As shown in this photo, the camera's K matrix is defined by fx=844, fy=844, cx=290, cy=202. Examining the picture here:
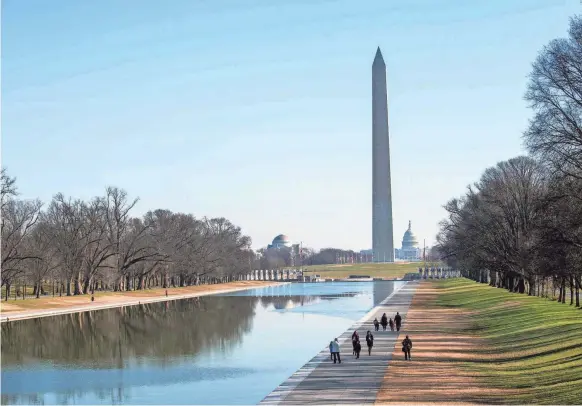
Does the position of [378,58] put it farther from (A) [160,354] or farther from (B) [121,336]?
(A) [160,354]

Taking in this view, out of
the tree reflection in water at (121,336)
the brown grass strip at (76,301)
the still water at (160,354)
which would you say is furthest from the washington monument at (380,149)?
the still water at (160,354)

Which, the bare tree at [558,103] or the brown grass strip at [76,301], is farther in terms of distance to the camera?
the brown grass strip at [76,301]

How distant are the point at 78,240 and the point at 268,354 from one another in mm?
53934

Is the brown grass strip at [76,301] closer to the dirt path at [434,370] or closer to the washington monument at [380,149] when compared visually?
the dirt path at [434,370]

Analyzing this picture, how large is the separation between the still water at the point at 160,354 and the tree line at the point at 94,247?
16.2 meters

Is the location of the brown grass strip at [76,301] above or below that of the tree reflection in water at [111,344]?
above

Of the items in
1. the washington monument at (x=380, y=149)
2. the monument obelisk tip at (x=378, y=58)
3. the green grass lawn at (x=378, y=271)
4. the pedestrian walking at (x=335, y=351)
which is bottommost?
the pedestrian walking at (x=335, y=351)

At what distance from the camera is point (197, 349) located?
124ft

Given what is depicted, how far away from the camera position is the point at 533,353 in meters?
27.9

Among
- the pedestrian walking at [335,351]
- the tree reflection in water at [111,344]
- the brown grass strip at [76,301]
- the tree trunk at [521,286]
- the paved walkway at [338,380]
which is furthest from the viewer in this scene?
the brown grass strip at [76,301]

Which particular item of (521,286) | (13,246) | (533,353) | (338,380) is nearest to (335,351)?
(338,380)

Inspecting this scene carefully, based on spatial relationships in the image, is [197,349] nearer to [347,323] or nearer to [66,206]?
[347,323]

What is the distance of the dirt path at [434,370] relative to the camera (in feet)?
70.2

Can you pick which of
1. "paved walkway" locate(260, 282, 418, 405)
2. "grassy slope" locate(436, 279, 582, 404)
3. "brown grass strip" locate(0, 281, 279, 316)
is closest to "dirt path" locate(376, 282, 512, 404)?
"paved walkway" locate(260, 282, 418, 405)
